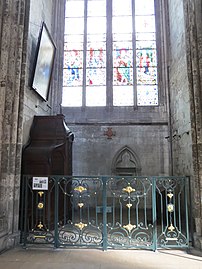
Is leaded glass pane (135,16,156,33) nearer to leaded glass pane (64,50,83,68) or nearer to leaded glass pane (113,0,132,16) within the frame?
leaded glass pane (113,0,132,16)

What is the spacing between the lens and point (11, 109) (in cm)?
368

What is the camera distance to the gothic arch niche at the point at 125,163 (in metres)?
6.78

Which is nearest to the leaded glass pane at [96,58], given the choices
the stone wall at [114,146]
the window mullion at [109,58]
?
the window mullion at [109,58]

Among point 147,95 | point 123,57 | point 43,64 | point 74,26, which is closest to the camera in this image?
point 43,64

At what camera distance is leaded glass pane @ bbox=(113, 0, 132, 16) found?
753 centimetres

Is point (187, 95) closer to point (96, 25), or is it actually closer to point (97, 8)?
point (96, 25)

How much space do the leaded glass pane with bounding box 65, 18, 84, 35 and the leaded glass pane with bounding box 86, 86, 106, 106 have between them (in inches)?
80.5

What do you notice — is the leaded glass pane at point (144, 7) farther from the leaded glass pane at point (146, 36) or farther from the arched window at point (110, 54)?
the leaded glass pane at point (146, 36)

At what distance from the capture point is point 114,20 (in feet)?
24.6

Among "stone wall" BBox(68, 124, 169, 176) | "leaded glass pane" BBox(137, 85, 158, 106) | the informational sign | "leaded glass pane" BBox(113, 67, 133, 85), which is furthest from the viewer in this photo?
"leaded glass pane" BBox(113, 67, 133, 85)

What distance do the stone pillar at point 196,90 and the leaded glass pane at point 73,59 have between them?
404cm

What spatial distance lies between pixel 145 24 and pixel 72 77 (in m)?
3.01

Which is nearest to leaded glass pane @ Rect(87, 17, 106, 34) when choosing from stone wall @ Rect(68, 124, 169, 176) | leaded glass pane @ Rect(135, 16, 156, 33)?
leaded glass pane @ Rect(135, 16, 156, 33)

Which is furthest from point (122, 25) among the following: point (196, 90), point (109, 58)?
point (196, 90)
